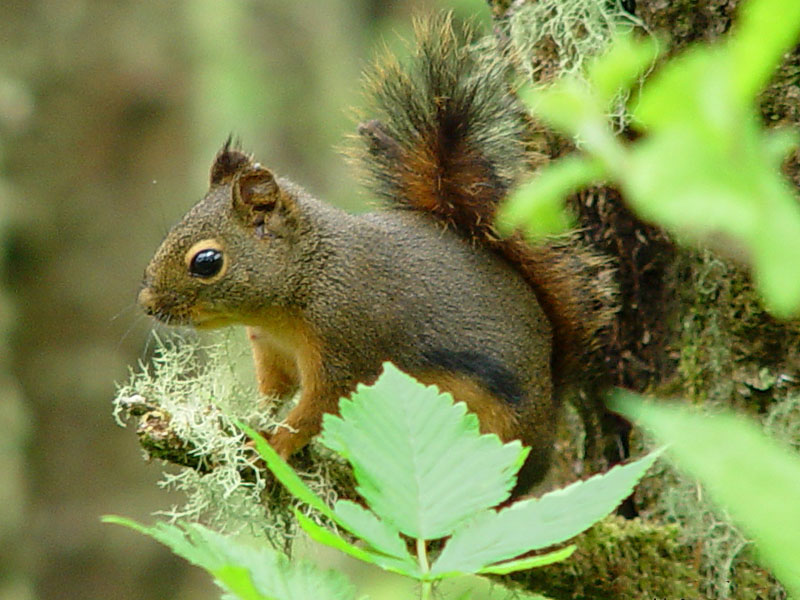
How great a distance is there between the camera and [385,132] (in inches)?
86.9

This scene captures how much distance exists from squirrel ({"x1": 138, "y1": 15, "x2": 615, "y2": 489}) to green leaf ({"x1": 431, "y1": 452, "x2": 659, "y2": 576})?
4.39 ft

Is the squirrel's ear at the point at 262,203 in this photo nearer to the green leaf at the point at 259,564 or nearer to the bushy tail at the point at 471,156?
the bushy tail at the point at 471,156

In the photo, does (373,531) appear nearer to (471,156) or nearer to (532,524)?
(532,524)

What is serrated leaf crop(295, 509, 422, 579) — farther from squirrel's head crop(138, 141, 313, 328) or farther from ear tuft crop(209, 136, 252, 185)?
ear tuft crop(209, 136, 252, 185)

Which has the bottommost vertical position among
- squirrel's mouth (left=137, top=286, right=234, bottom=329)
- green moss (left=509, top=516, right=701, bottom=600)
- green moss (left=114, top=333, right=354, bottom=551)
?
green moss (left=509, top=516, right=701, bottom=600)

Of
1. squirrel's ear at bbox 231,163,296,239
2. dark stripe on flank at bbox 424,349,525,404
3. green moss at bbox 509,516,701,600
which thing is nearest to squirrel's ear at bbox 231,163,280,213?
squirrel's ear at bbox 231,163,296,239

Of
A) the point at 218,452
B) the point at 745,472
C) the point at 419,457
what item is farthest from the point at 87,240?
the point at 745,472

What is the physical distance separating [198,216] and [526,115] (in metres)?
0.67

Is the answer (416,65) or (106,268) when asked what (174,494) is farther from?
(416,65)

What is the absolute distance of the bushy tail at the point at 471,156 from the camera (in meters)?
2.05

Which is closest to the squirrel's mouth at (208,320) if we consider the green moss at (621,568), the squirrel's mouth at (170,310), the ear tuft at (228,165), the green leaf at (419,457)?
the squirrel's mouth at (170,310)

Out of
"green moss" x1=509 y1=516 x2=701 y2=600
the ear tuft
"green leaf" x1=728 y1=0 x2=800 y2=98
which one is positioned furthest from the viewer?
the ear tuft

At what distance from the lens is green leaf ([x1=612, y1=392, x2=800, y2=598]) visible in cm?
32

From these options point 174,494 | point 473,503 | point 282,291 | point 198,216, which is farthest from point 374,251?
point 174,494
